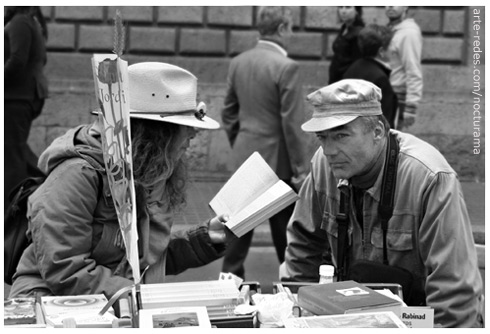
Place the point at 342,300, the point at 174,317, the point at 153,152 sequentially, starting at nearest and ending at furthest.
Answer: the point at 174,317 < the point at 342,300 < the point at 153,152

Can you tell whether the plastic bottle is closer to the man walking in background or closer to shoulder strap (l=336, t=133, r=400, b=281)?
shoulder strap (l=336, t=133, r=400, b=281)

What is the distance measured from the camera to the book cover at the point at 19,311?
2.51 meters

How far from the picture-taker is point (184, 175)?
3254 millimetres

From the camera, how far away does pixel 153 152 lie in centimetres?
310

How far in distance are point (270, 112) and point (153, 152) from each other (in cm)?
340

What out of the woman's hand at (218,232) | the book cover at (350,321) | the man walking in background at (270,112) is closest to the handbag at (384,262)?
the woman's hand at (218,232)

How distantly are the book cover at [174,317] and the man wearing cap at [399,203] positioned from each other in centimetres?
96

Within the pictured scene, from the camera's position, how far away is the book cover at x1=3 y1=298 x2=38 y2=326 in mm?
2514

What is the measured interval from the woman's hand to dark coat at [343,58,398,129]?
366 centimetres

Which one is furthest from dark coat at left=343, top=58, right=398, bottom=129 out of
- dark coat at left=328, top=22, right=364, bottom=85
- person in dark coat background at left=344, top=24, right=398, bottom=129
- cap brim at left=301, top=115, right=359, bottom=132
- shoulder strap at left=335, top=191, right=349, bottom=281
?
cap brim at left=301, top=115, right=359, bottom=132

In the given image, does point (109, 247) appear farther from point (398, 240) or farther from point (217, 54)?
point (217, 54)

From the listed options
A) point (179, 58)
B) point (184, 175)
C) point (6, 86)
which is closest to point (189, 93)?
point (184, 175)

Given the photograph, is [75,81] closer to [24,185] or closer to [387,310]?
[24,185]

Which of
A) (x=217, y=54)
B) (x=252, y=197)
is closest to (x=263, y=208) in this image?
(x=252, y=197)
